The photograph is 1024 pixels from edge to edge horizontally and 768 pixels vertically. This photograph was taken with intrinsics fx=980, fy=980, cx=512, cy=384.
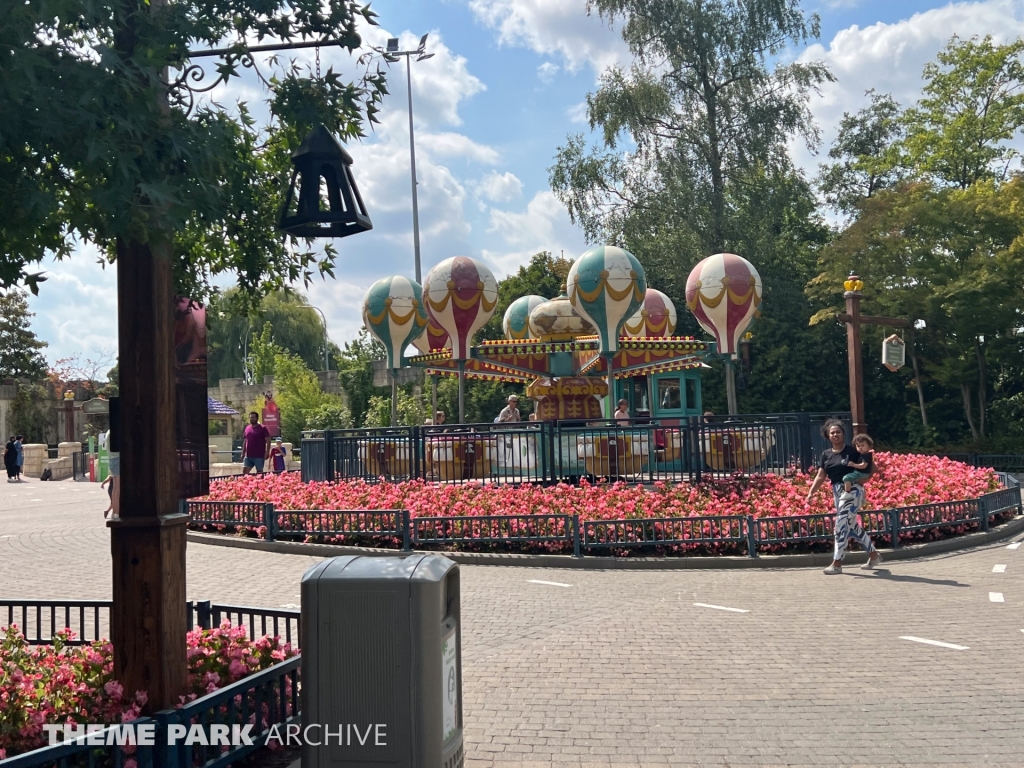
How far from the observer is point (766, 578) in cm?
1091

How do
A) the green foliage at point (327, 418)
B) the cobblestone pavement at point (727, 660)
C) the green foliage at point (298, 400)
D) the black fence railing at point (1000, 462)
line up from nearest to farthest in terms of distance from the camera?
the cobblestone pavement at point (727, 660), the black fence railing at point (1000, 462), the green foliage at point (327, 418), the green foliage at point (298, 400)

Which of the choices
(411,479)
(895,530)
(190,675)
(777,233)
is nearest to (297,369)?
(777,233)

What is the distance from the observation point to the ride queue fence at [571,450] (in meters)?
15.5

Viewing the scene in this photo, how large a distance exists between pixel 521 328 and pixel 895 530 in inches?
609

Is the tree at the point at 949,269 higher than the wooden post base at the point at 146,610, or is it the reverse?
the tree at the point at 949,269

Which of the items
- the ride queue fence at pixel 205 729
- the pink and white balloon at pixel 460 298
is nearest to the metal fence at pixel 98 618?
the ride queue fence at pixel 205 729

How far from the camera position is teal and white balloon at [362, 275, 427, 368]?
70.6 feet

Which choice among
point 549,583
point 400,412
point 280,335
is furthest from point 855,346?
point 280,335

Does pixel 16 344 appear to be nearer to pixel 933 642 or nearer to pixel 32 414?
pixel 32 414

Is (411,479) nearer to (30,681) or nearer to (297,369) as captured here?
(30,681)

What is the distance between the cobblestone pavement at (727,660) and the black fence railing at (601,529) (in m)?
0.75

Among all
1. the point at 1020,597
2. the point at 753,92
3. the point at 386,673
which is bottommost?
the point at 1020,597

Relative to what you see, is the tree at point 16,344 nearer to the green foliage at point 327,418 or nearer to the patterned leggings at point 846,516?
the green foliage at point 327,418

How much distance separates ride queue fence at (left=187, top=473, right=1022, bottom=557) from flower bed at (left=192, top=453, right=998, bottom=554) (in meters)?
0.05
